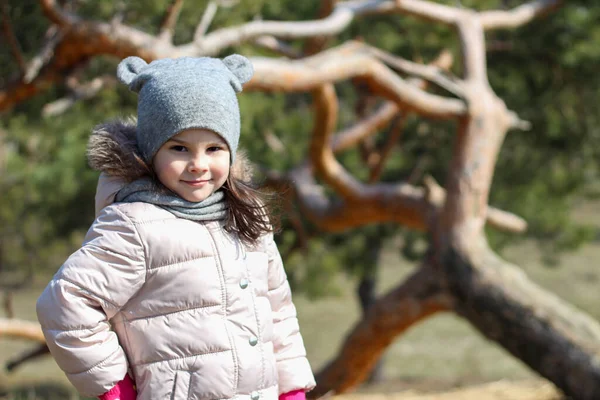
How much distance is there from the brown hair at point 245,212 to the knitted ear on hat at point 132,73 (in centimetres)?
26

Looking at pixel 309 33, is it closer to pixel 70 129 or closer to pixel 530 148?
pixel 70 129

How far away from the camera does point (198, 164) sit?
1506 millimetres

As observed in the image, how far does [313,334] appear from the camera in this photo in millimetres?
11414

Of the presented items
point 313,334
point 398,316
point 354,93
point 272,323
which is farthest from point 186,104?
point 313,334

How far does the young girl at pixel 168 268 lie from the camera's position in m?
1.42

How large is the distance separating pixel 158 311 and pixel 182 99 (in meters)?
0.40

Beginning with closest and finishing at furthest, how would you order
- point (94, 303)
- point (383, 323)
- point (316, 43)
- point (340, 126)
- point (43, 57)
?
point (94, 303), point (43, 57), point (383, 323), point (316, 43), point (340, 126)

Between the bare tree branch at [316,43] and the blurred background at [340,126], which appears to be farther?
the bare tree branch at [316,43]

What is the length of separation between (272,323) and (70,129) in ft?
12.6

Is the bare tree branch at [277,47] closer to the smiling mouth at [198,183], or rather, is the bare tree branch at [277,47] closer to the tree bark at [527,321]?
the tree bark at [527,321]

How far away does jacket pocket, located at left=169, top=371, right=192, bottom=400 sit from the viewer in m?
1.46

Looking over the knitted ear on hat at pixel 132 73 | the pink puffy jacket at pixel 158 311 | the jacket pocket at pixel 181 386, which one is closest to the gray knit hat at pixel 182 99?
the knitted ear on hat at pixel 132 73

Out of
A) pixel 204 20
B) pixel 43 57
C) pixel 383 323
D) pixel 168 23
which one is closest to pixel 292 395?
pixel 168 23

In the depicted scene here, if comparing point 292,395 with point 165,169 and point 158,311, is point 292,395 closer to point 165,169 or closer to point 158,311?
point 158,311
